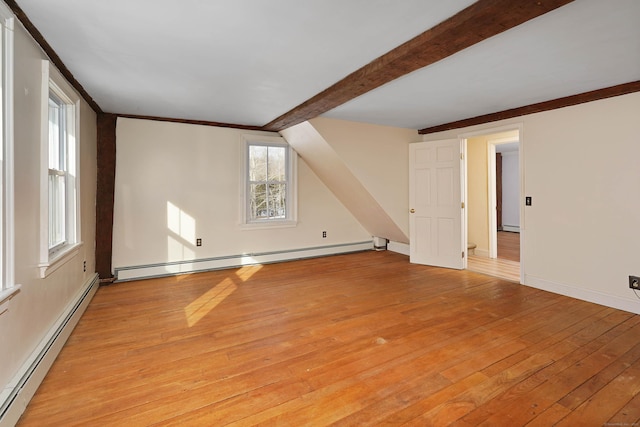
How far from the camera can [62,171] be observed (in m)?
2.69

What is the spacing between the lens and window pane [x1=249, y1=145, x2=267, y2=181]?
16.0 ft

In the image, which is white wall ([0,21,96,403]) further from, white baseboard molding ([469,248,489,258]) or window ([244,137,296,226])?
white baseboard molding ([469,248,489,258])

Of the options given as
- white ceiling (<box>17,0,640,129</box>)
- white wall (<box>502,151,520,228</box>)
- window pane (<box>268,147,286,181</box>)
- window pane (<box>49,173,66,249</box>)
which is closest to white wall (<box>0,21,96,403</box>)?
white ceiling (<box>17,0,640,129</box>)

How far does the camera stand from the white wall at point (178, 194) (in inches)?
158

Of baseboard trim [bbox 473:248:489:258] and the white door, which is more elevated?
the white door

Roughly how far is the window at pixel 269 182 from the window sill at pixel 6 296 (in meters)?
3.14

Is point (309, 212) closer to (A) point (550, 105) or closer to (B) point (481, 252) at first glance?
(B) point (481, 252)

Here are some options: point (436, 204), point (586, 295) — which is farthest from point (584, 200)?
point (436, 204)

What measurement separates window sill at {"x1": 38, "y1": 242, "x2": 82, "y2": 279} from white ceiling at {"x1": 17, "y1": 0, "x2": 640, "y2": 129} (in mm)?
1506

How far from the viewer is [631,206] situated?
2.93 metres

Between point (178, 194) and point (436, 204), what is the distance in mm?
3752

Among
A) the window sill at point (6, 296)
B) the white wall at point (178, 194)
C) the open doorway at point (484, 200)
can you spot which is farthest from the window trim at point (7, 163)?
the open doorway at point (484, 200)

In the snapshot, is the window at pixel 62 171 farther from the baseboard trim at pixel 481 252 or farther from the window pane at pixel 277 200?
the baseboard trim at pixel 481 252

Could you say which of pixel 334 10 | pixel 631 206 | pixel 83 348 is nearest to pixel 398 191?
pixel 631 206
